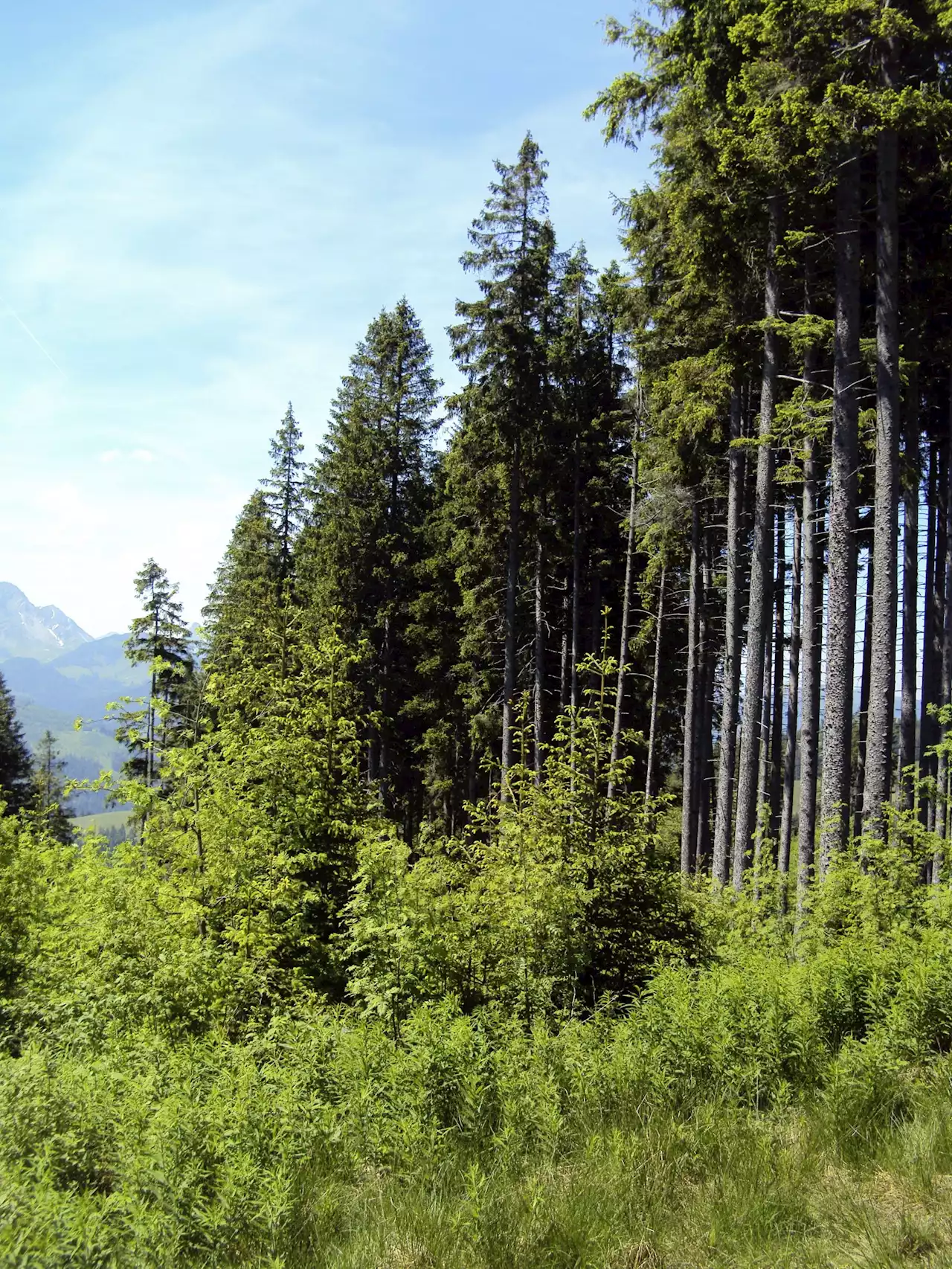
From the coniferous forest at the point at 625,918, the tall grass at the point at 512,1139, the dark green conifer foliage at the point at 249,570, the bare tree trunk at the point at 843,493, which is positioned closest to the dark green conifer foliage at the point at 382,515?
the dark green conifer foliage at the point at 249,570

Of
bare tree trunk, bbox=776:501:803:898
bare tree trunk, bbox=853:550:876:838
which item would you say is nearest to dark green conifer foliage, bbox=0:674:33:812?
bare tree trunk, bbox=776:501:803:898

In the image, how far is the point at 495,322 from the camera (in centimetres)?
2248

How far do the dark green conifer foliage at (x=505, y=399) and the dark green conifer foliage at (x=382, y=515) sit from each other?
3.40 metres

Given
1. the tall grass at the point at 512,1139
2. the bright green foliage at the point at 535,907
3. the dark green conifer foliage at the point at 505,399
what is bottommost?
the tall grass at the point at 512,1139

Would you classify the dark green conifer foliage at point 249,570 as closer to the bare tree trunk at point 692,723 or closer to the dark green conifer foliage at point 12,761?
the bare tree trunk at point 692,723

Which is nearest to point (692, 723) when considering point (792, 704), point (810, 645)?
point (792, 704)

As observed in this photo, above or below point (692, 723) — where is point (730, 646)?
above

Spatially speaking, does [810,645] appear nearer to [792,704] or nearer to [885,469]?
[885,469]

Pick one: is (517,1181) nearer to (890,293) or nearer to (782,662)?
(890,293)

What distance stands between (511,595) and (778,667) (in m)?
9.77

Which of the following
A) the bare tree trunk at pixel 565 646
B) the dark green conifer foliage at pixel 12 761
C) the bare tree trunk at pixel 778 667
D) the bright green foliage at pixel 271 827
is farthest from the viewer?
the dark green conifer foliage at pixel 12 761

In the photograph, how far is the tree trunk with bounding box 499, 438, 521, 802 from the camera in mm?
23000

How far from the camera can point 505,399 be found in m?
22.9

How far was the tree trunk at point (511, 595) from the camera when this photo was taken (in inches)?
906
